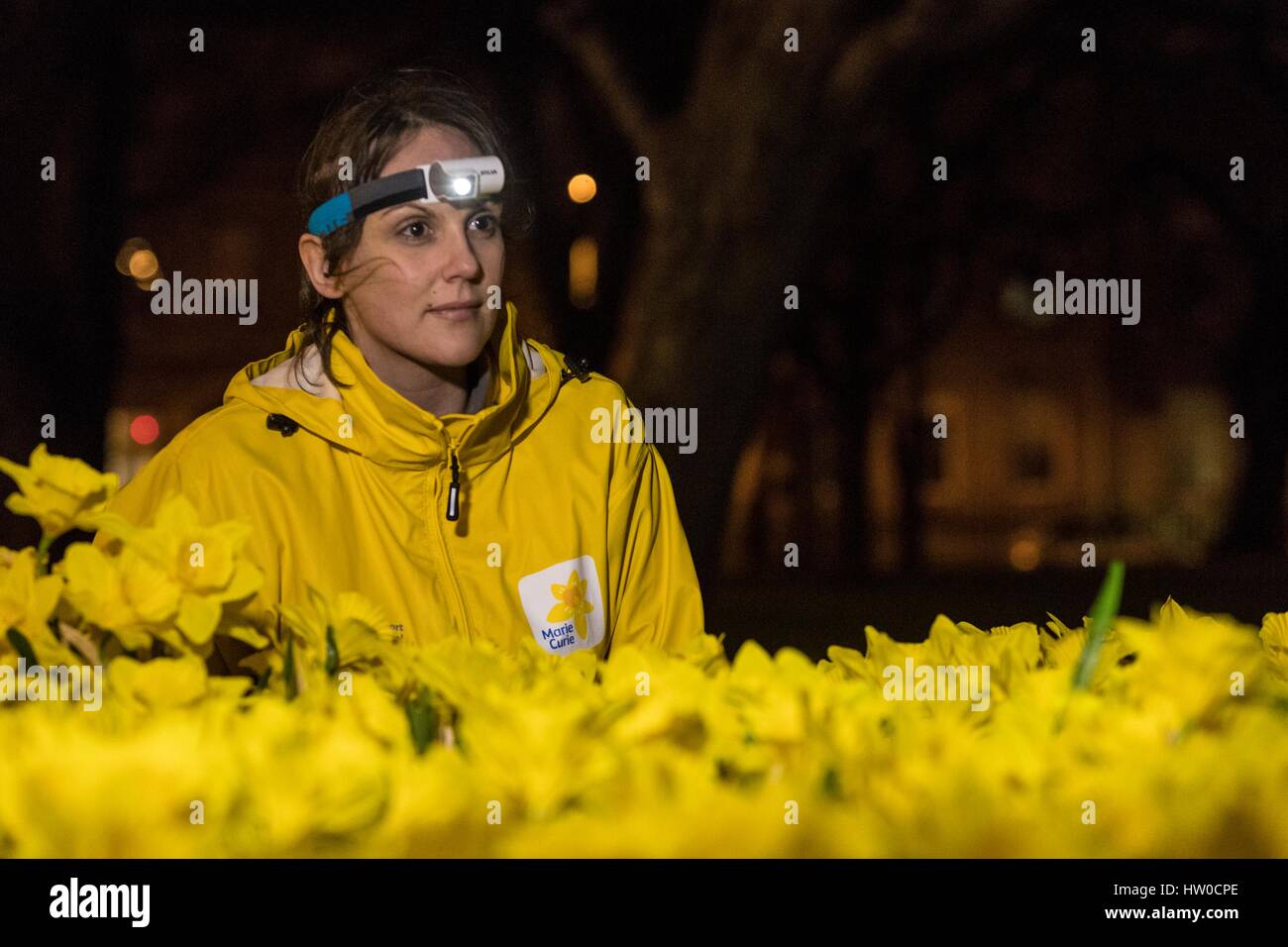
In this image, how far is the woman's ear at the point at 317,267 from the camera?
8.52 feet

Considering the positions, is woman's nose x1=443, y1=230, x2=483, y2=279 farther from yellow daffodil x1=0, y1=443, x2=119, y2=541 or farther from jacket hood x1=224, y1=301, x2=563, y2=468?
yellow daffodil x1=0, y1=443, x2=119, y2=541

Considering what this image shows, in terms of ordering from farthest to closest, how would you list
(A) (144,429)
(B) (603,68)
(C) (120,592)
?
(A) (144,429), (B) (603,68), (C) (120,592)

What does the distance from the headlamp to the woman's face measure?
0.8 inches

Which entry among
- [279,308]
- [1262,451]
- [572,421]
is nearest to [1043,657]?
[572,421]

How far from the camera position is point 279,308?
24016mm

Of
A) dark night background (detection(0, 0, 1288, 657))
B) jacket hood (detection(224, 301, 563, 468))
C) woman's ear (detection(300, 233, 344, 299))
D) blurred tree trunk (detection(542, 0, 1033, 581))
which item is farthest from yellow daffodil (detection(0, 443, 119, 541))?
blurred tree trunk (detection(542, 0, 1033, 581))

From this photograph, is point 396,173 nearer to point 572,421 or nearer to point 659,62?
point 572,421

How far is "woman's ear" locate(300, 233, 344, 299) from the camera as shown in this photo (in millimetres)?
2596

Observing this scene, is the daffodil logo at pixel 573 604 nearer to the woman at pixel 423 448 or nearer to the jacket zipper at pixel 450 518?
the woman at pixel 423 448

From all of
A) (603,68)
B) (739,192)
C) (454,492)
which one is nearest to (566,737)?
(454,492)

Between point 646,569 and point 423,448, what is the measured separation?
50 cm

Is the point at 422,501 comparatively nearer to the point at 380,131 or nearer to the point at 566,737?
the point at 380,131

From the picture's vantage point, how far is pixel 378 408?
231 cm
